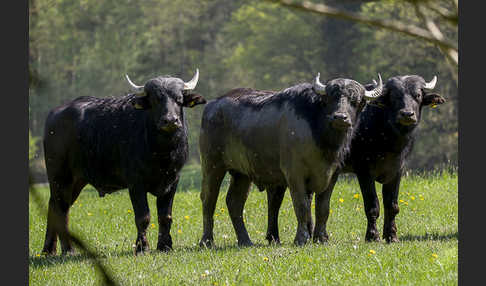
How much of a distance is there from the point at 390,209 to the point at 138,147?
10.6 ft

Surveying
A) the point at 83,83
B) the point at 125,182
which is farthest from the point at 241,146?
the point at 83,83

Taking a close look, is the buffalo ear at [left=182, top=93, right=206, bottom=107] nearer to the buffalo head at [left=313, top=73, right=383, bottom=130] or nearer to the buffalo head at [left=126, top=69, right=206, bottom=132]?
the buffalo head at [left=126, top=69, right=206, bottom=132]

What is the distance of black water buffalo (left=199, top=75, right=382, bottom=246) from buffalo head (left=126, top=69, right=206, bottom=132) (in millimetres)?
931

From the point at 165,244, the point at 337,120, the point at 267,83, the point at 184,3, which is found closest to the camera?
the point at 337,120

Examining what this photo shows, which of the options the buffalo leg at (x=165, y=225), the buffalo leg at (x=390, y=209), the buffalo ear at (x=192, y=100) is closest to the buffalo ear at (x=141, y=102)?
the buffalo ear at (x=192, y=100)

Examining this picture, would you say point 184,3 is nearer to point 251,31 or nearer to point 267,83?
point 251,31

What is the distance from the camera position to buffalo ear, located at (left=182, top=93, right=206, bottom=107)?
9594 millimetres

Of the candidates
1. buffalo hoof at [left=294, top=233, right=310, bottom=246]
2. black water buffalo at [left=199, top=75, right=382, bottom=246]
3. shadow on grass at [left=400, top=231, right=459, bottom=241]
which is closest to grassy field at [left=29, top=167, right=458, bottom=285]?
shadow on grass at [left=400, top=231, right=459, bottom=241]

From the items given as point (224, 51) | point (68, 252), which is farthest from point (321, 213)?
point (224, 51)

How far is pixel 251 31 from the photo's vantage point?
51.2m

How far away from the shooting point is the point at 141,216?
9391 millimetres

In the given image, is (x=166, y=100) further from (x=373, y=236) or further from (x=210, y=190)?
(x=373, y=236)

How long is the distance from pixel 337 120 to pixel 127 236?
13.8 feet

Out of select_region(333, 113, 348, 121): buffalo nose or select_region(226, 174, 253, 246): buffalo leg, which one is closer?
select_region(333, 113, 348, 121): buffalo nose
